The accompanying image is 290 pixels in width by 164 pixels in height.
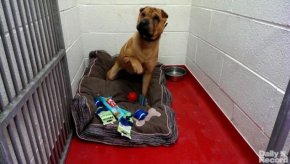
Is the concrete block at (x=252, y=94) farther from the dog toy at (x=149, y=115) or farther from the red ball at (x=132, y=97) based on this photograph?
the red ball at (x=132, y=97)

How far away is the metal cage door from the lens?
0.71m

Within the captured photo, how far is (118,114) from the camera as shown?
1.48 metres

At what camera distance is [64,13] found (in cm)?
158

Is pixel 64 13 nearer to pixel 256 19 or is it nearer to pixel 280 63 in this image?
pixel 256 19

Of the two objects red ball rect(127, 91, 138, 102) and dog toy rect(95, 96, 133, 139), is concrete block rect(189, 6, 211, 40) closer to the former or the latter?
red ball rect(127, 91, 138, 102)

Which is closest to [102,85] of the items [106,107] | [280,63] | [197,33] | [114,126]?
[106,107]

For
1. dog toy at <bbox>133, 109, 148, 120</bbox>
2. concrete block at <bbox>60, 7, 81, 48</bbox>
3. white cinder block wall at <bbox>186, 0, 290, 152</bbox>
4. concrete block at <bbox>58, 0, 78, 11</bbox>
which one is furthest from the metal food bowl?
concrete block at <bbox>58, 0, 78, 11</bbox>

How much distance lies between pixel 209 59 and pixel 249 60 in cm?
59

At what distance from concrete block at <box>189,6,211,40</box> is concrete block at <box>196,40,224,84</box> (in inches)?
3.6

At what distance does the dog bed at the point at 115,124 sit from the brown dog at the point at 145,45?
0.16 m

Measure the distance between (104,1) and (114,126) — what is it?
55.2 inches

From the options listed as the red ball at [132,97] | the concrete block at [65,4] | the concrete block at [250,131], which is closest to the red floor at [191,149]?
the concrete block at [250,131]

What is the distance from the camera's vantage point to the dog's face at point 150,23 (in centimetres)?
154

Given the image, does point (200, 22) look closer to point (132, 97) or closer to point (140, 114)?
point (132, 97)
